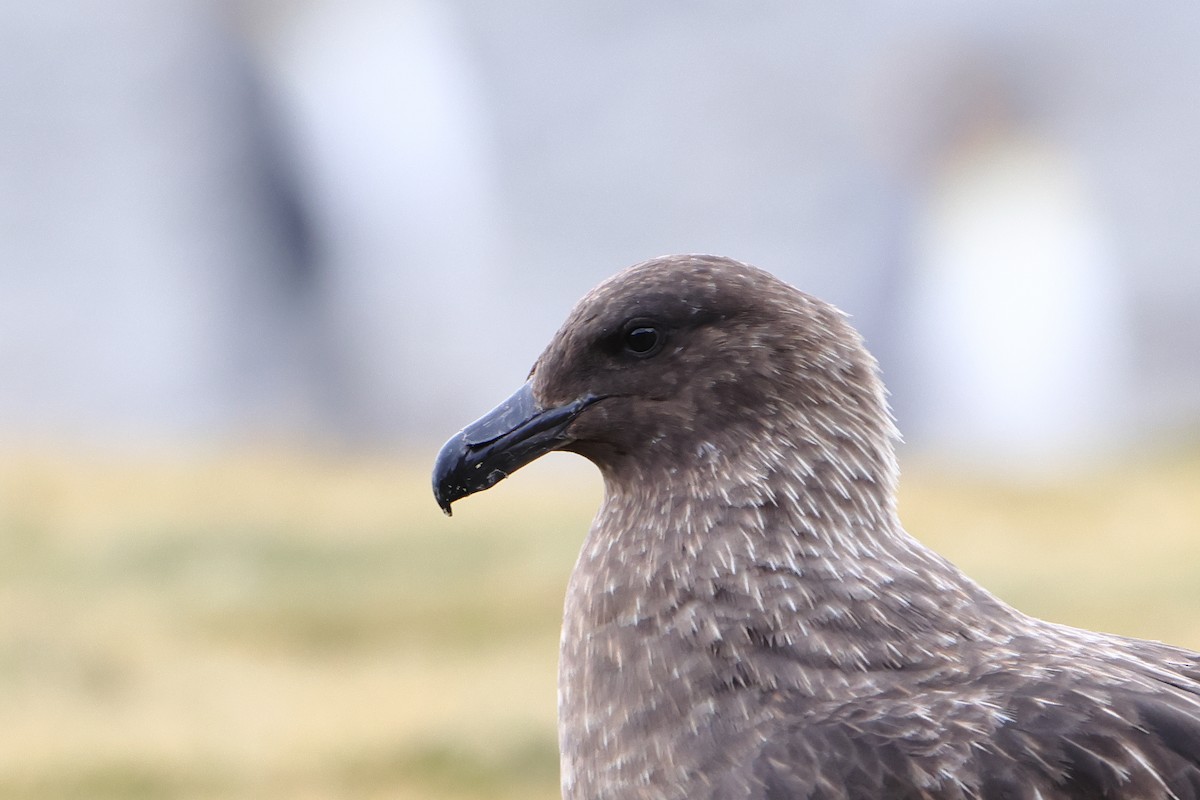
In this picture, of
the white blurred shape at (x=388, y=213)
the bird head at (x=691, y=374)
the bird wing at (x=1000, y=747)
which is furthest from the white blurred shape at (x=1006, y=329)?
the bird wing at (x=1000, y=747)

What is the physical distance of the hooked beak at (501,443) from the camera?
155 inches

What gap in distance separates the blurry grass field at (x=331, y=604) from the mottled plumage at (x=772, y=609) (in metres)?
2.28

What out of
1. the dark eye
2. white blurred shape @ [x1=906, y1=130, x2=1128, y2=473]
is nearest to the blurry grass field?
the dark eye

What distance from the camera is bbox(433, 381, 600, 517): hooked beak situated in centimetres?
393

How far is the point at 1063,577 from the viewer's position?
337 inches

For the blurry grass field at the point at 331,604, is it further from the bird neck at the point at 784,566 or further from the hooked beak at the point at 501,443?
the bird neck at the point at 784,566

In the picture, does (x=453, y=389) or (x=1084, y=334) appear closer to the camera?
(x=1084, y=334)

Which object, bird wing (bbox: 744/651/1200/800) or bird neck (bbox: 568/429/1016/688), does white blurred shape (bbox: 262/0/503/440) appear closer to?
bird neck (bbox: 568/429/1016/688)

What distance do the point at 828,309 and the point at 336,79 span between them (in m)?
12.5

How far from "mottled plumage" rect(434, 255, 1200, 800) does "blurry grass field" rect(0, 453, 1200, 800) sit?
2.28 meters

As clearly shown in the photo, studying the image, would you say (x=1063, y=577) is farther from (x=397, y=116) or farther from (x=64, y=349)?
(x=64, y=349)

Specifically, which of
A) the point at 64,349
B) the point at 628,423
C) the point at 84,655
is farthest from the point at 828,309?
the point at 64,349

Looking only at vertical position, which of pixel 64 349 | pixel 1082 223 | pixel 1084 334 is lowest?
pixel 1084 334

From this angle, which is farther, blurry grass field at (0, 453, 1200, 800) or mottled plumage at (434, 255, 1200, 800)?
blurry grass field at (0, 453, 1200, 800)
